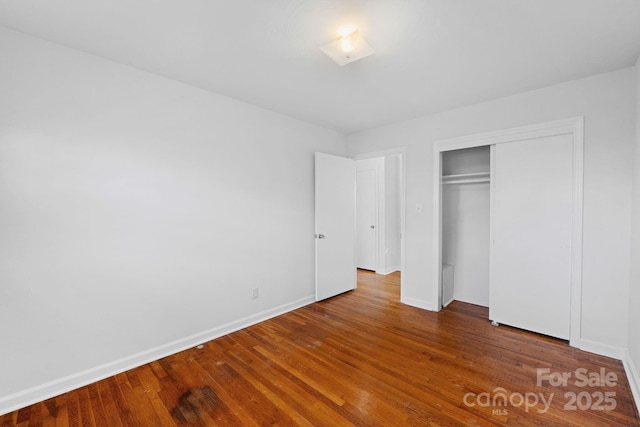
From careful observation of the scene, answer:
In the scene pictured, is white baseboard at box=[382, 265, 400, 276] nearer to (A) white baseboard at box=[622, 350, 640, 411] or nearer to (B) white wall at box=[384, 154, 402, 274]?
(B) white wall at box=[384, 154, 402, 274]

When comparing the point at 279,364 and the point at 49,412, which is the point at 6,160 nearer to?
the point at 49,412

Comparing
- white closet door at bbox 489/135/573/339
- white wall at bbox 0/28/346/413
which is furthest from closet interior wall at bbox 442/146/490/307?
white wall at bbox 0/28/346/413

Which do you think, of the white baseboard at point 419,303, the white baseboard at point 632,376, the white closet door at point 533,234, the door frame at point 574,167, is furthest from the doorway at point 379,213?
the white baseboard at point 632,376

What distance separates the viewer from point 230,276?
2928 mm

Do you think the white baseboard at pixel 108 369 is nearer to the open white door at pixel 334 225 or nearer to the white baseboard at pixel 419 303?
the open white door at pixel 334 225

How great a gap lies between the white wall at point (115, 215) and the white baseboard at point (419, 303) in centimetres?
183

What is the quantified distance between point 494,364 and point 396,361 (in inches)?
31.8

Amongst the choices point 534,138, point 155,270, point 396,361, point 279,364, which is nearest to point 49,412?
point 155,270

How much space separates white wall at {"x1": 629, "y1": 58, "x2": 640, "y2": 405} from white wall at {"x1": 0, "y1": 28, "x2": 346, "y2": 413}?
10.5 feet

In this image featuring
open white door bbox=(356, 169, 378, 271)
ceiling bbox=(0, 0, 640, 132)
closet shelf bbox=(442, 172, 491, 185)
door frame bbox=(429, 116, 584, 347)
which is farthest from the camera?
open white door bbox=(356, 169, 378, 271)

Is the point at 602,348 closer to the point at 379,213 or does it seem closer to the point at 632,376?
the point at 632,376

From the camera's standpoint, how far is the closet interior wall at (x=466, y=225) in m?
3.55

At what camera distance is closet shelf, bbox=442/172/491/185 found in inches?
134

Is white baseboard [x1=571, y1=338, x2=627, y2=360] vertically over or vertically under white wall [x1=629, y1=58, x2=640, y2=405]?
under
